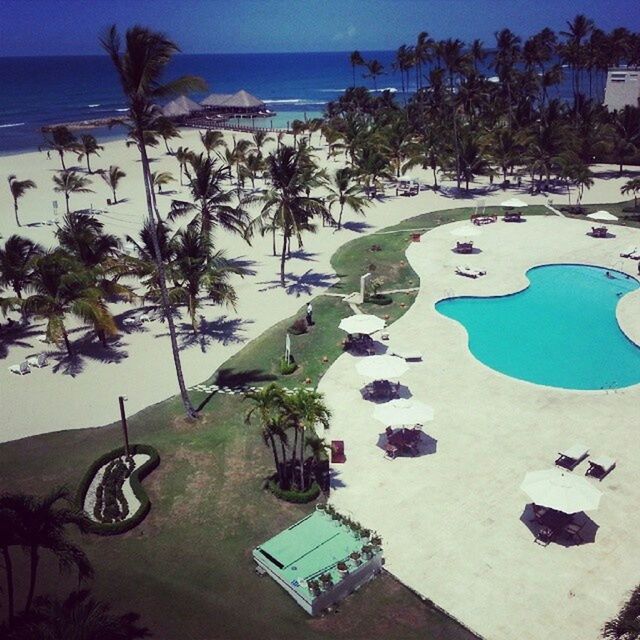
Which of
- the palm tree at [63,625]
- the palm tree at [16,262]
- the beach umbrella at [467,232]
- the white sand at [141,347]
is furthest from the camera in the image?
the beach umbrella at [467,232]

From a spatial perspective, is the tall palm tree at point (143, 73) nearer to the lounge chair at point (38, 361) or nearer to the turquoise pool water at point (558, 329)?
the lounge chair at point (38, 361)

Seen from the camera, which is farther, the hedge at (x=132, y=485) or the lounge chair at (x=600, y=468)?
the lounge chair at (x=600, y=468)

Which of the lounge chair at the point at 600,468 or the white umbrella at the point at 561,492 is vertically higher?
the white umbrella at the point at 561,492

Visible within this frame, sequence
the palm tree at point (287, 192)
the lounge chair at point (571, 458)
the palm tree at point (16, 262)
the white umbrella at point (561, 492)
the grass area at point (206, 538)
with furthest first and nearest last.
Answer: the palm tree at point (287, 192), the palm tree at point (16, 262), the lounge chair at point (571, 458), the white umbrella at point (561, 492), the grass area at point (206, 538)

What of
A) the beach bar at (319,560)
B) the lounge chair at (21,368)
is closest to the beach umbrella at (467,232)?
the lounge chair at (21,368)

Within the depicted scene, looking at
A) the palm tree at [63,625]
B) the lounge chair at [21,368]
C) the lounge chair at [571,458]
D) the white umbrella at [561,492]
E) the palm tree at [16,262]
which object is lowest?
the lounge chair at [571,458]

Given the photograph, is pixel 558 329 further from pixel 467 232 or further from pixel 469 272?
pixel 467 232

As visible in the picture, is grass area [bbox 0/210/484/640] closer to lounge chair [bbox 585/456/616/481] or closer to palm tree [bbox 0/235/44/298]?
lounge chair [bbox 585/456/616/481]
